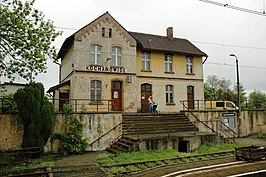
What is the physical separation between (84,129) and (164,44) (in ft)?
45.4

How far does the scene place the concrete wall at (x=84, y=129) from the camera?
1445cm

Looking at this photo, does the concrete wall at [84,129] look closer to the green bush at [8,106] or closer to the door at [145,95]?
the green bush at [8,106]

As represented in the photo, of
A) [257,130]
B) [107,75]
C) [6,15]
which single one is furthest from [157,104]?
[6,15]

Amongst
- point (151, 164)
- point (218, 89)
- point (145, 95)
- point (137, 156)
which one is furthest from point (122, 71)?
point (218, 89)

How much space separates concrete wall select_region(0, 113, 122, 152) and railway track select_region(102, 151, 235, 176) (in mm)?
5382

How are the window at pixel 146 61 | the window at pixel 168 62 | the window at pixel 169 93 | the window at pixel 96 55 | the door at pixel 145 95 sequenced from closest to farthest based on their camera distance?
the window at pixel 96 55, the door at pixel 145 95, the window at pixel 146 61, the window at pixel 169 93, the window at pixel 168 62

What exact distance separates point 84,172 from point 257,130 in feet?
64.2

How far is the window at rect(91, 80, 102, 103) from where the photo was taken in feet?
67.7

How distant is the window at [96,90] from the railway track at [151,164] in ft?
32.0

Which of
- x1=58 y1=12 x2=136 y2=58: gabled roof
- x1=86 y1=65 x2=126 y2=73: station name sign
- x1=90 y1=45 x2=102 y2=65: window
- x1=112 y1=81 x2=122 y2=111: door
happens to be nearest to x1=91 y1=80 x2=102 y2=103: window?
x1=86 y1=65 x2=126 y2=73: station name sign

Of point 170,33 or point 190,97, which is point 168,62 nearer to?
point 190,97

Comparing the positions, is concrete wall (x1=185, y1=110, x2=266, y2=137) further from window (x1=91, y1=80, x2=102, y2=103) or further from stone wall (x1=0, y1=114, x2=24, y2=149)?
stone wall (x1=0, y1=114, x2=24, y2=149)

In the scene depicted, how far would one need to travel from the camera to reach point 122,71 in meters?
22.0

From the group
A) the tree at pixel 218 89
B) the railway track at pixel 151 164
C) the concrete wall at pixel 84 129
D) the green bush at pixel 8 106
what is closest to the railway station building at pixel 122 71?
the concrete wall at pixel 84 129
